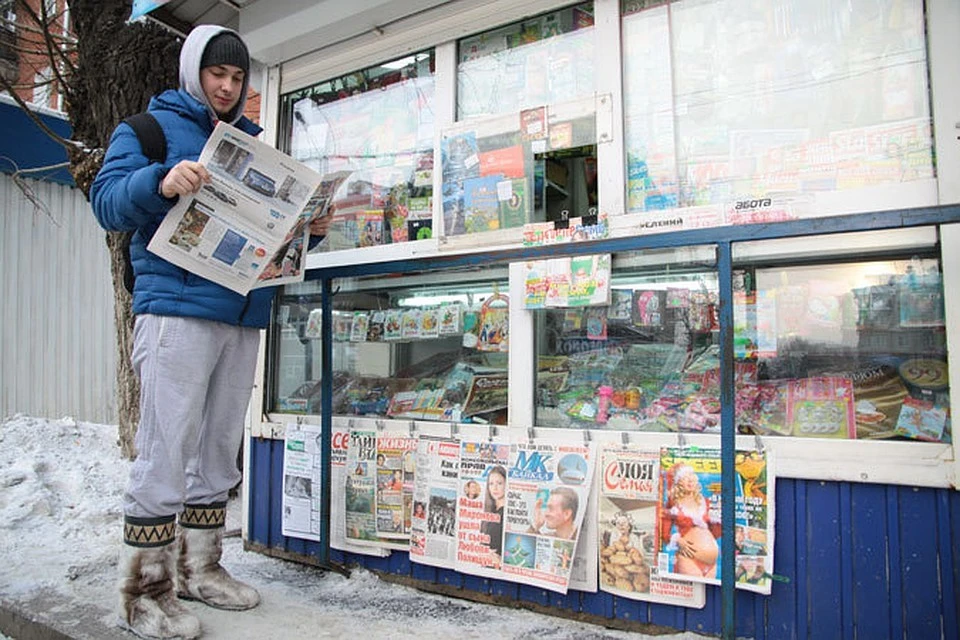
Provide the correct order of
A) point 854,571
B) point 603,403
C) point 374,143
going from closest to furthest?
point 854,571 → point 603,403 → point 374,143

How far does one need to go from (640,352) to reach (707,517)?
69cm

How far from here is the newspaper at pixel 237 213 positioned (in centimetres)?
224

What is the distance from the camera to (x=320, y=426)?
3.23 metres

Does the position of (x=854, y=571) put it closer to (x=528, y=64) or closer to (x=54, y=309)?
(x=528, y=64)

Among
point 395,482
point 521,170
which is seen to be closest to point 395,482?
point 395,482

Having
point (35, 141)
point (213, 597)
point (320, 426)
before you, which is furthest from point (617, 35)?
point (35, 141)

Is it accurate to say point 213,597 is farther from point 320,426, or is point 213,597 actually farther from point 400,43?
point 400,43

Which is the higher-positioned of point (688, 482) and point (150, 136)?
point (150, 136)

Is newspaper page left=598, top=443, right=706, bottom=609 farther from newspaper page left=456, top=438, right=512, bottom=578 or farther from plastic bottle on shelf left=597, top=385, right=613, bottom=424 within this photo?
newspaper page left=456, top=438, right=512, bottom=578

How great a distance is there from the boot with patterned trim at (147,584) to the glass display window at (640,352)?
1.52 metres

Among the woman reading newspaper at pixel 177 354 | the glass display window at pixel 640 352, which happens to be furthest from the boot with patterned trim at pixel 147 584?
the glass display window at pixel 640 352

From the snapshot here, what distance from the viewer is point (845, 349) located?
89.3 inches

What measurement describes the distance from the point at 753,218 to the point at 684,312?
438 mm

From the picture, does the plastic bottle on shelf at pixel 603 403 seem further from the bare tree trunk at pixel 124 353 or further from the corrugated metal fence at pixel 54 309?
the corrugated metal fence at pixel 54 309
